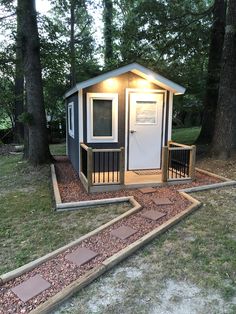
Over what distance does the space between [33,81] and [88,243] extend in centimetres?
568

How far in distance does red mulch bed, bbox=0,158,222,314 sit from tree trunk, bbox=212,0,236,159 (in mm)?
2035

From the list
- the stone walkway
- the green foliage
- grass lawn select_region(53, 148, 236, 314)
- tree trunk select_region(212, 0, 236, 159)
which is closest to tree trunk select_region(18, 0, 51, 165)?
the green foliage

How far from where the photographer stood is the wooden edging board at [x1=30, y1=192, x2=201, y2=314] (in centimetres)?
233

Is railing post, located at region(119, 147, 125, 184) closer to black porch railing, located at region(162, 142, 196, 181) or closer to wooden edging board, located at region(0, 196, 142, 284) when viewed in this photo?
black porch railing, located at region(162, 142, 196, 181)

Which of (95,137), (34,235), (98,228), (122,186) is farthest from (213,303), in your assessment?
(95,137)

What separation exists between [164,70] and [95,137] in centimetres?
446

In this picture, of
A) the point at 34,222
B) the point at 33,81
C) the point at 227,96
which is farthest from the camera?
the point at 33,81

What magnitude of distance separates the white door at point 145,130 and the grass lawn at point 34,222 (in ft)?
7.38

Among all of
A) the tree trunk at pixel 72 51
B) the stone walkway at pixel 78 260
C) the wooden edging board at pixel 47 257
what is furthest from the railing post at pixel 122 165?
the tree trunk at pixel 72 51

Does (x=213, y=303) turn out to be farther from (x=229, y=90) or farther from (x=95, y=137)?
(x=229, y=90)

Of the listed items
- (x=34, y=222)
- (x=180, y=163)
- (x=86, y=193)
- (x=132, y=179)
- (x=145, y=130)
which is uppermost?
(x=145, y=130)

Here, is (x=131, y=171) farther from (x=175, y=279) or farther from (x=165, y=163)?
(x=175, y=279)

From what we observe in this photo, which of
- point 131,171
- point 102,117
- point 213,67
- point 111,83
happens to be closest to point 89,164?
point 102,117

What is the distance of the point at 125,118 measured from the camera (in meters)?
6.46
